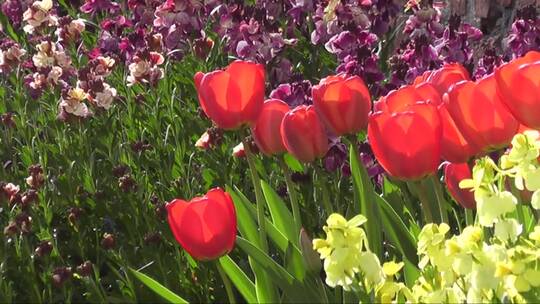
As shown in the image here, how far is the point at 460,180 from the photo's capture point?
204 cm

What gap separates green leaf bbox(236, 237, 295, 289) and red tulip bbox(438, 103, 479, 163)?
37 cm

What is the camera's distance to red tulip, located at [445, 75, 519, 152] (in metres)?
1.85

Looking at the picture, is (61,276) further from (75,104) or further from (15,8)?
(15,8)

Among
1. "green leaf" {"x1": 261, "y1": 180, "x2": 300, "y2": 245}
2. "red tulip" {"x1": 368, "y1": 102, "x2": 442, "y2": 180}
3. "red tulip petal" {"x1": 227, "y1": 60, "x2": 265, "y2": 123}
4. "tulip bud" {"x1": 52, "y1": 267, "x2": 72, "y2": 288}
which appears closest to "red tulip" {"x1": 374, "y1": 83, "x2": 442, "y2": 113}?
"red tulip" {"x1": 368, "y1": 102, "x2": 442, "y2": 180}

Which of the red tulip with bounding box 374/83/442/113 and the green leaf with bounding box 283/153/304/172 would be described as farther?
the green leaf with bounding box 283/153/304/172

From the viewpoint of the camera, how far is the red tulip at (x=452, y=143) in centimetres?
194

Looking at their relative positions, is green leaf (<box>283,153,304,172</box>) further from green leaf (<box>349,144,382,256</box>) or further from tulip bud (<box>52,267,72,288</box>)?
green leaf (<box>349,144,382,256</box>)

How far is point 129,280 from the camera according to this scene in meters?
3.07

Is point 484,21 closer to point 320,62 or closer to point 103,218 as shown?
point 320,62

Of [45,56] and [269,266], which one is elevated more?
[269,266]

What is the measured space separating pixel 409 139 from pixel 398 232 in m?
0.45

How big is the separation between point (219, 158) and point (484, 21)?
1393 millimetres

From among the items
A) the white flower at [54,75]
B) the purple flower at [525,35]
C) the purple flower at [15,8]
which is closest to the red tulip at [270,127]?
the purple flower at [525,35]

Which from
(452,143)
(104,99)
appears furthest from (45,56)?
(452,143)
